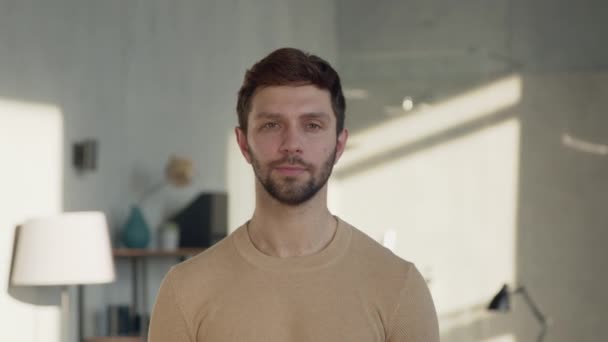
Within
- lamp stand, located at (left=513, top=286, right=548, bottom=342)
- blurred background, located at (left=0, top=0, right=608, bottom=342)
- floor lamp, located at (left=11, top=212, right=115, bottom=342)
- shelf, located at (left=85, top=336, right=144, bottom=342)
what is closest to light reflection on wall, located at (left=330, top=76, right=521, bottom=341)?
blurred background, located at (left=0, top=0, right=608, bottom=342)

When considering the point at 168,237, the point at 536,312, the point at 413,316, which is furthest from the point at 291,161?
the point at 536,312

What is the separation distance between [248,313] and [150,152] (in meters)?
4.45

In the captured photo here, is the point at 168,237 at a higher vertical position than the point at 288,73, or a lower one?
lower

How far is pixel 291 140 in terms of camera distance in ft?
5.12

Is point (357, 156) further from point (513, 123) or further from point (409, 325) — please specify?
point (409, 325)

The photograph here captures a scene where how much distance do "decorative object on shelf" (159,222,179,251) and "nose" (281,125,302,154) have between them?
440 centimetres

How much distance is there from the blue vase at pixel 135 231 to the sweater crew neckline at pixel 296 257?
13.0 feet

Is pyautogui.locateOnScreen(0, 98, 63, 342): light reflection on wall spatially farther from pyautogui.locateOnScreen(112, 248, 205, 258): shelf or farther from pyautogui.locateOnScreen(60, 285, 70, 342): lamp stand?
pyautogui.locateOnScreen(112, 248, 205, 258): shelf

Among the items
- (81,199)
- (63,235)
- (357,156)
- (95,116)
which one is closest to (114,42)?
(95,116)

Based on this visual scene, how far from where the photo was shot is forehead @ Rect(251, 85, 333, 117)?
1.58m

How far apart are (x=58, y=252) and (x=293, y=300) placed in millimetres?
3119

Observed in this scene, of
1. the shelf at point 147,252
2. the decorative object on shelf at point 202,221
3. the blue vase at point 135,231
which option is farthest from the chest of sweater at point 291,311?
the decorative object on shelf at point 202,221

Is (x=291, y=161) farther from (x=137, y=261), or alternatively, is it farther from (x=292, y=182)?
(x=137, y=261)

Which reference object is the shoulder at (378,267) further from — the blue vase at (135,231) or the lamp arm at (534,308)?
the lamp arm at (534,308)
